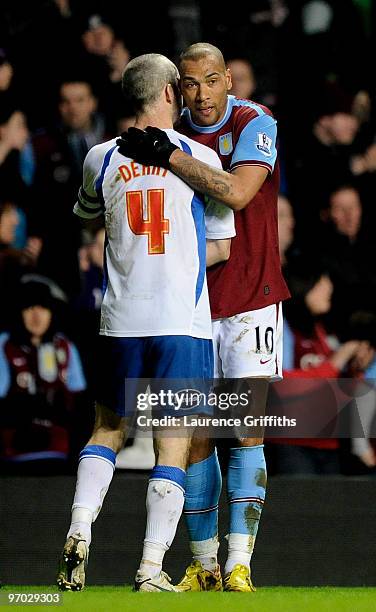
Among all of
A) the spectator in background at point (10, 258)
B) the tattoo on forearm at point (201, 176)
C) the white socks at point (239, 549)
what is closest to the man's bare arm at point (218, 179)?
the tattoo on forearm at point (201, 176)

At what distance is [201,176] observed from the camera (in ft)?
17.0

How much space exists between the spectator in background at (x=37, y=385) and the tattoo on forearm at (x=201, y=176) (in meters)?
2.79

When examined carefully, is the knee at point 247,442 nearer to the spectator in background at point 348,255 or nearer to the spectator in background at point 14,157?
the spectator in background at point 348,255

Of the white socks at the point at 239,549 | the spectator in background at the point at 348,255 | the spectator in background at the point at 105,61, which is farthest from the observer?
the spectator in background at the point at 105,61

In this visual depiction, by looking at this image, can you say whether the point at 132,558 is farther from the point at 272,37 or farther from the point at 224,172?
the point at 272,37

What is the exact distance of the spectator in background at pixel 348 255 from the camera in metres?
8.60

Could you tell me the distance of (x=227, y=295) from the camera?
19.2ft

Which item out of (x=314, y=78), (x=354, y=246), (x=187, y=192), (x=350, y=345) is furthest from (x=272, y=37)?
(x=187, y=192)

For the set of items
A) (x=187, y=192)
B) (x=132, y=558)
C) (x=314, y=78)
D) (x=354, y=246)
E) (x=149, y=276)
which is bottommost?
(x=132, y=558)

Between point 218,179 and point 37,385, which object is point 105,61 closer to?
point 37,385

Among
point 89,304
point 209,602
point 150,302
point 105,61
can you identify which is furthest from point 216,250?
point 105,61

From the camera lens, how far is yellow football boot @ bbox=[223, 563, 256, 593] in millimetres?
5402

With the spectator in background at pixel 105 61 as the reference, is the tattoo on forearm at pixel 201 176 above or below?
below

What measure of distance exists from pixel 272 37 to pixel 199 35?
0.56 meters
